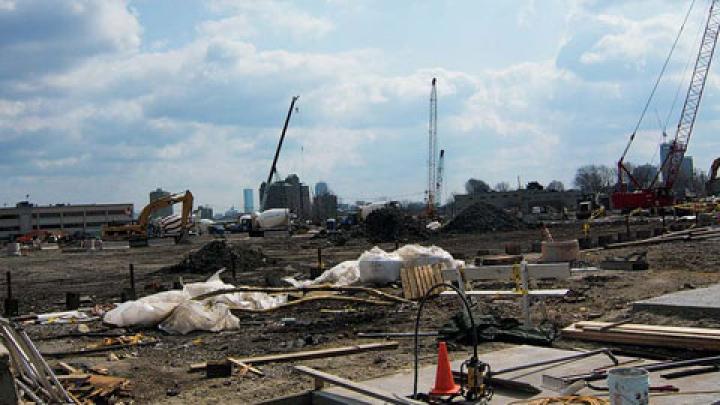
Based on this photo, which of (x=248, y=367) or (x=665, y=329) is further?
(x=248, y=367)

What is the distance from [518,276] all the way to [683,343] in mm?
3249

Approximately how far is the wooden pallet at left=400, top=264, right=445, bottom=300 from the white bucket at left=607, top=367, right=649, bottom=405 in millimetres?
10253

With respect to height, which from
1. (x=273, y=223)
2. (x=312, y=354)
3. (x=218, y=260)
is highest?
(x=273, y=223)

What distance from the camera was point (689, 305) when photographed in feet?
33.7

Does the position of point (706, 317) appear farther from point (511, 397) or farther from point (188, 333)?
point (188, 333)

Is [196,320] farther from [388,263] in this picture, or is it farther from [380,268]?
[388,263]

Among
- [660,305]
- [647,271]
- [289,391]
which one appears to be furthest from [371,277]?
[289,391]

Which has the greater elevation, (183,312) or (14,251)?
(183,312)

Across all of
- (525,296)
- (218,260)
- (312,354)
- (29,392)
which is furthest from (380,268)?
(218,260)

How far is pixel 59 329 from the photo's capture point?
1439 centimetres

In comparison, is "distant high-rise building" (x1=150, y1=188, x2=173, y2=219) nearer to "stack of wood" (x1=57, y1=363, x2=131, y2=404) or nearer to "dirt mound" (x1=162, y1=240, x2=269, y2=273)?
"dirt mound" (x1=162, y1=240, x2=269, y2=273)

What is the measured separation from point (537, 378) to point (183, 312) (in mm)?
7700

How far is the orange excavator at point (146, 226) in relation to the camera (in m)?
59.7

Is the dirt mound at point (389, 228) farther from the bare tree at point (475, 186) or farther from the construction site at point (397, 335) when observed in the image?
the bare tree at point (475, 186)
